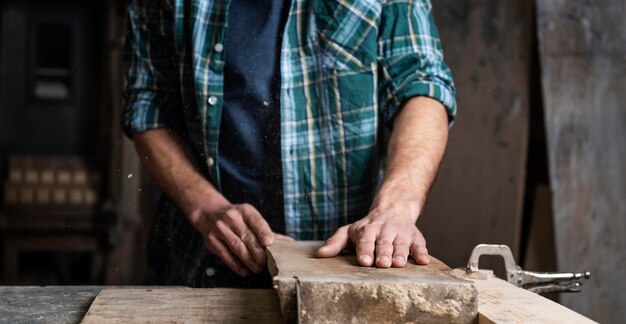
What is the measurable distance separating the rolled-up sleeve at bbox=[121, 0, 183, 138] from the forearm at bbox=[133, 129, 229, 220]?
0.11 feet

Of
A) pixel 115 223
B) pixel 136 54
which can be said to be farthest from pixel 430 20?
pixel 115 223

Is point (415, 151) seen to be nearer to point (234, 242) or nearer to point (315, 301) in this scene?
point (234, 242)

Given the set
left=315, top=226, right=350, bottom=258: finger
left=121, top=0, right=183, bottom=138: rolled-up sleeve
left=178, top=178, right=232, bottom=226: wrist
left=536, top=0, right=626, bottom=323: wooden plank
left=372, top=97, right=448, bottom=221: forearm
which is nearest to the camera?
left=315, top=226, right=350, bottom=258: finger

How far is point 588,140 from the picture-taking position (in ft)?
8.71

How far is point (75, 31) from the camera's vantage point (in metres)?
5.55

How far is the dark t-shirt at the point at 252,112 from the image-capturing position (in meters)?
1.66

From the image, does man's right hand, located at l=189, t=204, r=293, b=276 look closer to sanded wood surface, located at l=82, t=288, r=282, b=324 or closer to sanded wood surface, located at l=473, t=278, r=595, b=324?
sanded wood surface, located at l=82, t=288, r=282, b=324

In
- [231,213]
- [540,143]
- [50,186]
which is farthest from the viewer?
[50,186]

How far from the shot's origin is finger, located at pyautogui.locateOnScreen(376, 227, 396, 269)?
3.48 ft

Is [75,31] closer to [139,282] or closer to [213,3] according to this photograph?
[139,282]

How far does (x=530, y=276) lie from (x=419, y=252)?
23 cm

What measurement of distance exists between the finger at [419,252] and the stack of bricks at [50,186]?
336cm

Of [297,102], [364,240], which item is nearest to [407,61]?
[297,102]

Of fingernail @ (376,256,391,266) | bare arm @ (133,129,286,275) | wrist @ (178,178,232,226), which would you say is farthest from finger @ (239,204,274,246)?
fingernail @ (376,256,391,266)
